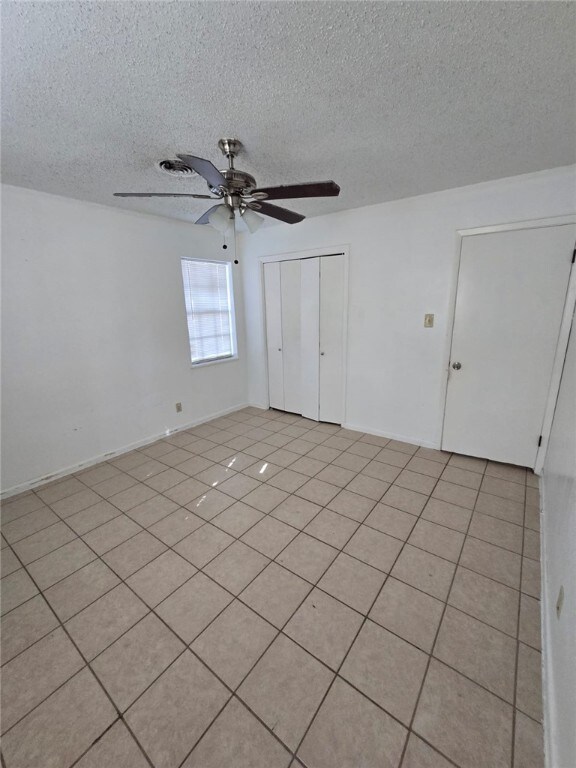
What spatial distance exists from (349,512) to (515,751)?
1285 mm

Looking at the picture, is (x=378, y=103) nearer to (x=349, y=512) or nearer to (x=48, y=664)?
(x=349, y=512)

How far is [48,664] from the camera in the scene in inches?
53.0

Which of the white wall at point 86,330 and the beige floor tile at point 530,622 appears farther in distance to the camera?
the white wall at point 86,330

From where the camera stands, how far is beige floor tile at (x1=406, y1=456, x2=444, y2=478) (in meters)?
2.72

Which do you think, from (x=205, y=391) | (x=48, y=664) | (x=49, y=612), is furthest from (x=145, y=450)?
(x=48, y=664)

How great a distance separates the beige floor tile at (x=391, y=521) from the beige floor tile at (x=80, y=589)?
1.65 meters

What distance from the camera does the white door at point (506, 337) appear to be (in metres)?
2.38

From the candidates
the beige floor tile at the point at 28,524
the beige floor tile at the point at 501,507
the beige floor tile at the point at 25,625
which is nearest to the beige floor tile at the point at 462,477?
the beige floor tile at the point at 501,507

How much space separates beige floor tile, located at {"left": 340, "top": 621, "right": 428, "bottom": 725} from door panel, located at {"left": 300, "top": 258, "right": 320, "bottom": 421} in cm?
269

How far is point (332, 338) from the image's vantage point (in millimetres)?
3617

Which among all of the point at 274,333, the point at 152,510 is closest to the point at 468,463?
the point at 274,333

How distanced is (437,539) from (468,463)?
118cm

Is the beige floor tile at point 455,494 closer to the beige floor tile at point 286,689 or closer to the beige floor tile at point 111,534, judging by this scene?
the beige floor tile at point 286,689

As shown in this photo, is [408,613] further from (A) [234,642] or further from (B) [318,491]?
(B) [318,491]
